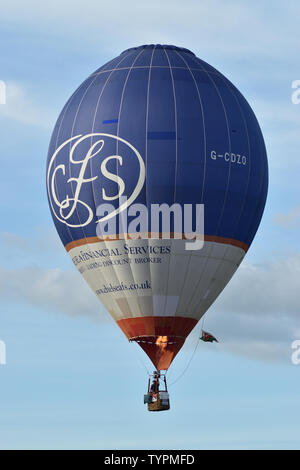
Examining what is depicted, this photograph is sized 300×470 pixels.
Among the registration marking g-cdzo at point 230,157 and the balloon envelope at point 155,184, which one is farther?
the registration marking g-cdzo at point 230,157

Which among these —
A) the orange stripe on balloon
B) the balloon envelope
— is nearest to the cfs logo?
the balloon envelope

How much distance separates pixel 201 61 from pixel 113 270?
9.09 m

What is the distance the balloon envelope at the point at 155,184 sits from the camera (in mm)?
66812

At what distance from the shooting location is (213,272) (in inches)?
2687

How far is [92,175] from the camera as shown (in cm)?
6725

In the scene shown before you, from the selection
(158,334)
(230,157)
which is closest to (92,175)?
(230,157)

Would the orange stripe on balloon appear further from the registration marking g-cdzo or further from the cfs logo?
the registration marking g-cdzo

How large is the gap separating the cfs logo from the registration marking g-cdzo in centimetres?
279

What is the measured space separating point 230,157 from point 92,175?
523 cm

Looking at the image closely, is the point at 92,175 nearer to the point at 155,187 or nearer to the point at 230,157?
the point at 155,187

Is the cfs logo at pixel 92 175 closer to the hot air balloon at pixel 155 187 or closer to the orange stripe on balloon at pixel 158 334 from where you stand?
the hot air balloon at pixel 155 187

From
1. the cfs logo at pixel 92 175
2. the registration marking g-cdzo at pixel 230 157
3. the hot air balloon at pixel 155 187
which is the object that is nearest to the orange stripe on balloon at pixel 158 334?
the hot air balloon at pixel 155 187

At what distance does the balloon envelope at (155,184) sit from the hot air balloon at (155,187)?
0.04 m

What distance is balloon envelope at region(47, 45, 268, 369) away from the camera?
66.8 meters
